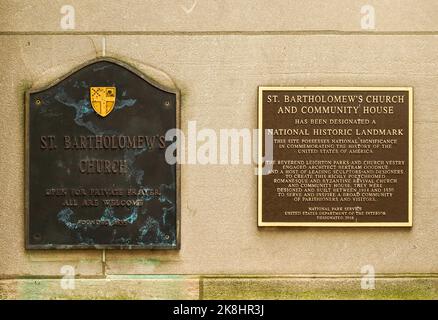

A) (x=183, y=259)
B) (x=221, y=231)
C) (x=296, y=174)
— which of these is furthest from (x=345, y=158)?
(x=183, y=259)

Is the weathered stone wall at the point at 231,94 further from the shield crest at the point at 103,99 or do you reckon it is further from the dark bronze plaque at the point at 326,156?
the shield crest at the point at 103,99

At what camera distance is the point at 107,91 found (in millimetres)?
6633

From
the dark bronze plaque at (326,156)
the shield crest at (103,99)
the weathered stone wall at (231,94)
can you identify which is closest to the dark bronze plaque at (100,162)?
the shield crest at (103,99)

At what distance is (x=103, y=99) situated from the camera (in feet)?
21.7

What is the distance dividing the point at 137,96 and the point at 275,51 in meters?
1.40

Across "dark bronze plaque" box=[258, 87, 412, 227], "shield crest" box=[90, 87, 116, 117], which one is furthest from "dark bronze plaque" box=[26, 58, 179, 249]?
"dark bronze plaque" box=[258, 87, 412, 227]

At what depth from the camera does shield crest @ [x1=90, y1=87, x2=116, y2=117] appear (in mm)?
6625

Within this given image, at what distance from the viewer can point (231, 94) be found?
6.72m

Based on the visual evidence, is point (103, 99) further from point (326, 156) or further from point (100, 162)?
point (326, 156)

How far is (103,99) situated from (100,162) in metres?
0.61

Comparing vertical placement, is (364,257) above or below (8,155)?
below

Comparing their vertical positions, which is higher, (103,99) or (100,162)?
(103,99)

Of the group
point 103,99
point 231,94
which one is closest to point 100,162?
point 103,99

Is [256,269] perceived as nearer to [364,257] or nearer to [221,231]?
[221,231]
